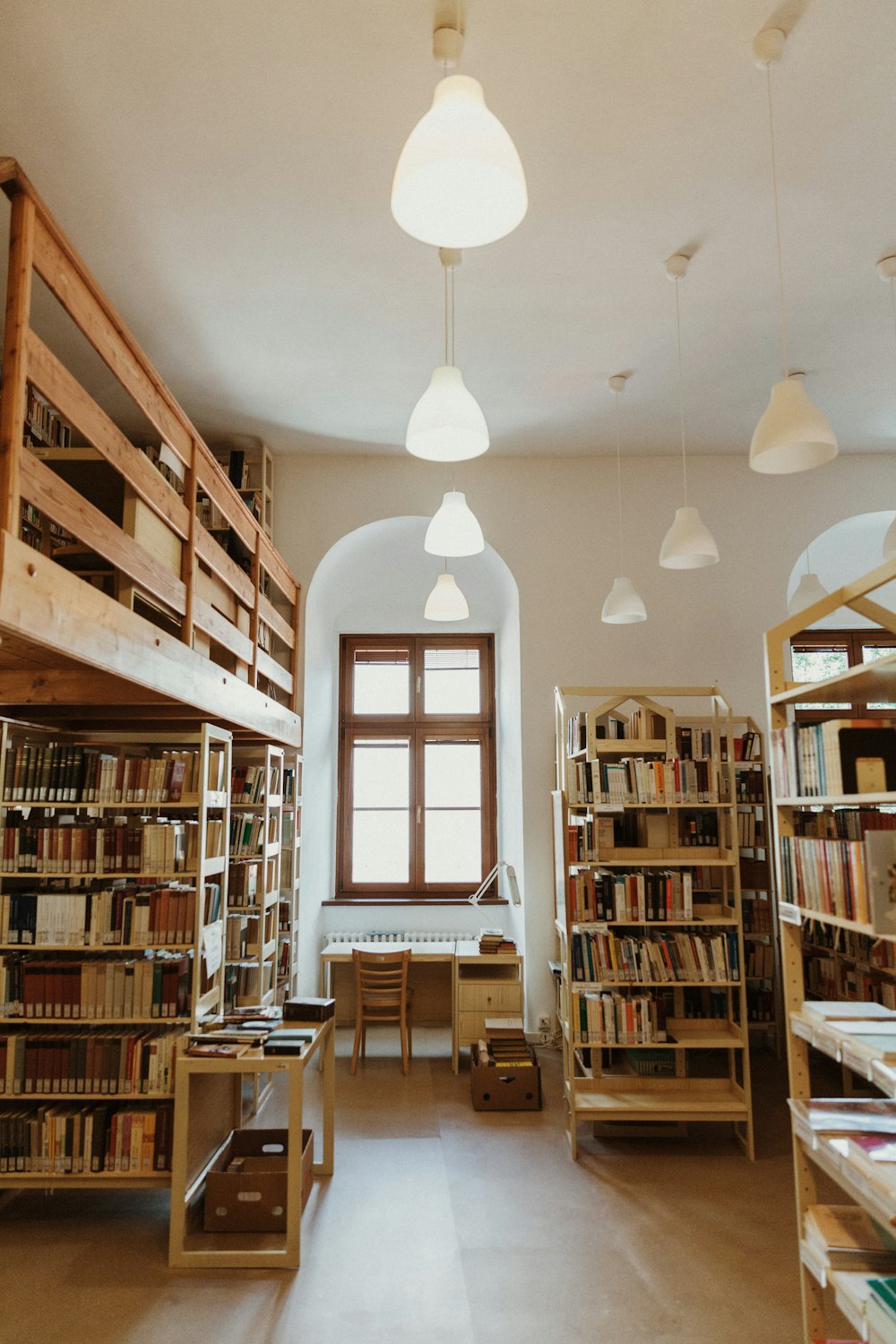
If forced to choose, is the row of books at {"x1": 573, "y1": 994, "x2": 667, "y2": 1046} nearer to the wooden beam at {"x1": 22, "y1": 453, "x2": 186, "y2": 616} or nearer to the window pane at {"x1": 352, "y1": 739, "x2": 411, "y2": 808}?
the wooden beam at {"x1": 22, "y1": 453, "x2": 186, "y2": 616}

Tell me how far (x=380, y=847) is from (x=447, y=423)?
5.59 meters

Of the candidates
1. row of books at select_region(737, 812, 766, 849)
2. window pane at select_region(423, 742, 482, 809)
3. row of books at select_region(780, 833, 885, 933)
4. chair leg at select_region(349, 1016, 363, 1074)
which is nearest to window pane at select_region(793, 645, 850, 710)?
row of books at select_region(737, 812, 766, 849)

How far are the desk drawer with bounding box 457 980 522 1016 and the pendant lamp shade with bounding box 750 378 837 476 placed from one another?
4.31m

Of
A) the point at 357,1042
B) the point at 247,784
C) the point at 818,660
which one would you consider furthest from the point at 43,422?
the point at 818,660

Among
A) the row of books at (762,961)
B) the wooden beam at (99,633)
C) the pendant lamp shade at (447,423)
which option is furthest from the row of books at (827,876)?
the row of books at (762,961)

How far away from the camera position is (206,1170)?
422 cm

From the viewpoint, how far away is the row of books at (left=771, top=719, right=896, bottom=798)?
256 centimetres

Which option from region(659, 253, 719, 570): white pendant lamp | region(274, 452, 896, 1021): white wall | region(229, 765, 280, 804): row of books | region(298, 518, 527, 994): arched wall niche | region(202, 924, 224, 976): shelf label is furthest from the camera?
region(298, 518, 527, 994): arched wall niche

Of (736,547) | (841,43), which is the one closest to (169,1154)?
(841,43)

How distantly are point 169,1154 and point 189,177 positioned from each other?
14.3 feet

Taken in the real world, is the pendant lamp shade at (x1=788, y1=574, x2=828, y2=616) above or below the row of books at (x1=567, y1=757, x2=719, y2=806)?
above

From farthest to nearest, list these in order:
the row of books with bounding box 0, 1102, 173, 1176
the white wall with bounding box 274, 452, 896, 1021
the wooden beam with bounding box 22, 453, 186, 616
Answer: the white wall with bounding box 274, 452, 896, 1021 < the row of books with bounding box 0, 1102, 173, 1176 < the wooden beam with bounding box 22, 453, 186, 616

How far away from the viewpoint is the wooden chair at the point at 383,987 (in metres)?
6.27

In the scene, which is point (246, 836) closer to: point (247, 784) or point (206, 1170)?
point (247, 784)
